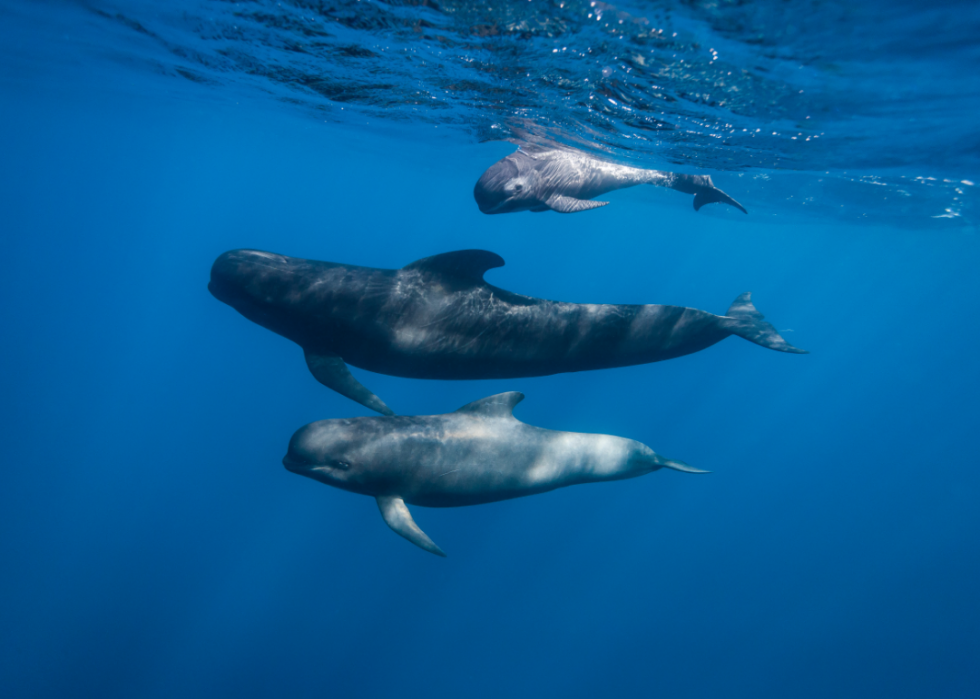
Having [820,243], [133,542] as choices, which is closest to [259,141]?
[133,542]

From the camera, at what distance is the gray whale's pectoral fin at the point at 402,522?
582 cm

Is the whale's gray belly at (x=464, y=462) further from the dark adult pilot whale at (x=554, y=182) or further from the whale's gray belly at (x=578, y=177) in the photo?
the whale's gray belly at (x=578, y=177)

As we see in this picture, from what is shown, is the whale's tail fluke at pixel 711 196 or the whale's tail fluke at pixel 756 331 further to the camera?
the whale's tail fluke at pixel 711 196

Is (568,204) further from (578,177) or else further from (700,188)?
(700,188)

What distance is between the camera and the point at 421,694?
84.5ft

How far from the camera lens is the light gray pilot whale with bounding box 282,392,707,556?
5.83m

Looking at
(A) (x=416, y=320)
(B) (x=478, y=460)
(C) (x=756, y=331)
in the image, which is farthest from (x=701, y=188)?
(B) (x=478, y=460)

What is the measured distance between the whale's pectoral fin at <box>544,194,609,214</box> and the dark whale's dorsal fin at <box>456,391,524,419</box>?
3.02m

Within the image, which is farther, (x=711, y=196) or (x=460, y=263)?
(x=711, y=196)

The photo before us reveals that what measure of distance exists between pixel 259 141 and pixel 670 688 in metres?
43.9

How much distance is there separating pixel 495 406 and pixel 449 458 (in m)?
1.16

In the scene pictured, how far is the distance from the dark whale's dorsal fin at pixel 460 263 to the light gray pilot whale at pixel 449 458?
198cm

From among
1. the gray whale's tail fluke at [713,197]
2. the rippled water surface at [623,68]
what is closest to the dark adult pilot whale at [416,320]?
the rippled water surface at [623,68]

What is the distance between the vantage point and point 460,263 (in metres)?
6.14
